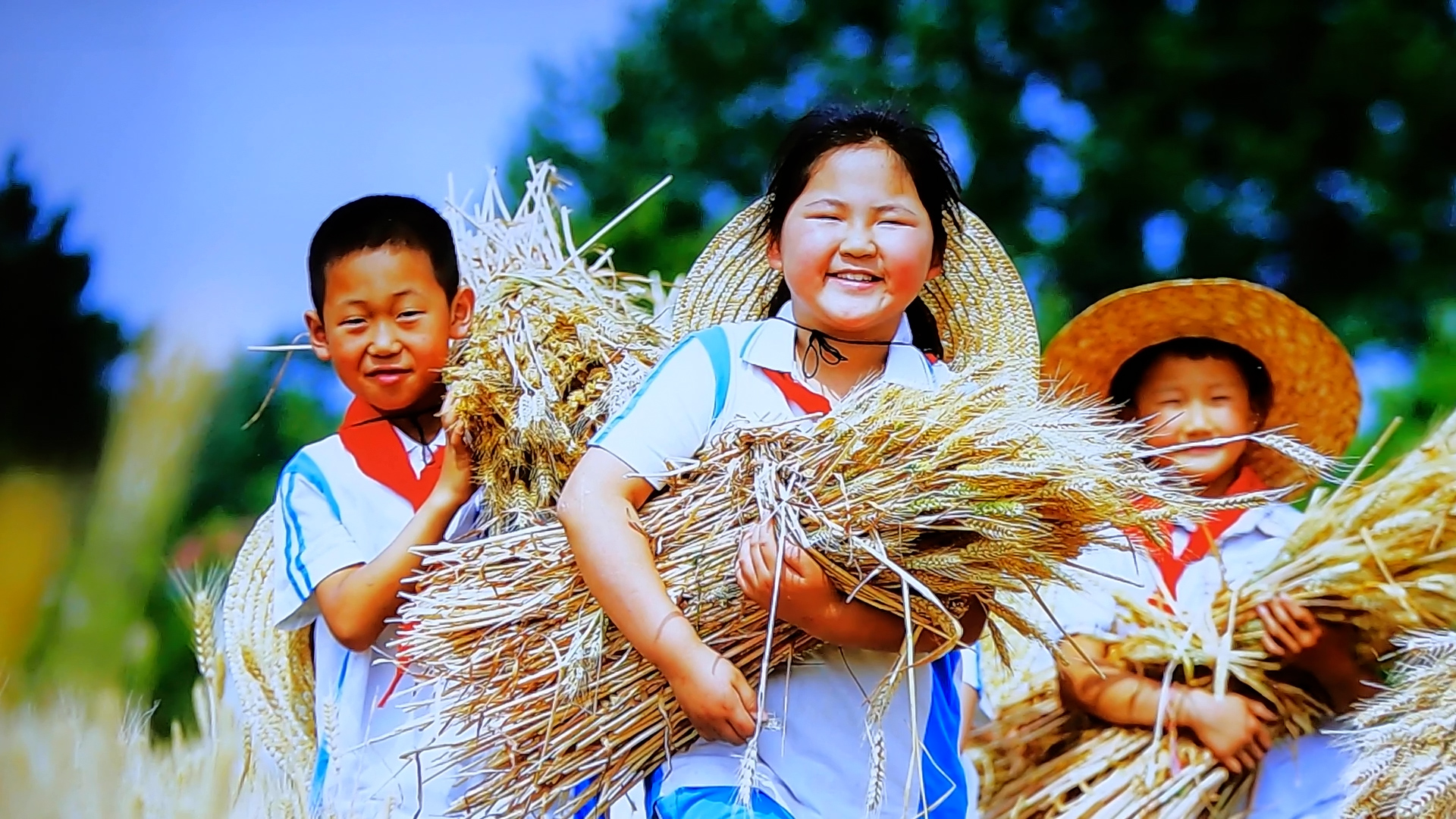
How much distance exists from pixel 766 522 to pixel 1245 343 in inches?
45.1

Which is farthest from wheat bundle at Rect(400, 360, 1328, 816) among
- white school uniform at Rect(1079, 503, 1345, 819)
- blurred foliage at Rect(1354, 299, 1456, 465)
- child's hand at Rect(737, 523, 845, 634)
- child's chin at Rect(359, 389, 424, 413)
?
blurred foliage at Rect(1354, 299, 1456, 465)

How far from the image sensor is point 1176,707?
85.8 inches

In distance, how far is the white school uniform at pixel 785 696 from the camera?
66.2 inches

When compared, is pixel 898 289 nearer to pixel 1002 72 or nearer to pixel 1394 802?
pixel 1394 802

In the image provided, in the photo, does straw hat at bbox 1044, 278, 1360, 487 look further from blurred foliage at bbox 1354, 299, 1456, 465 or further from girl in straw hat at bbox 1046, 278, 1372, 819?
blurred foliage at bbox 1354, 299, 1456, 465

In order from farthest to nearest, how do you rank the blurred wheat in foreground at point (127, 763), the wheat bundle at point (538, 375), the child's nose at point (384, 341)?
1. the blurred wheat in foreground at point (127, 763)
2. the child's nose at point (384, 341)
3. the wheat bundle at point (538, 375)

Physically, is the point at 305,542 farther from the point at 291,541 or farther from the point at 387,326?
the point at 387,326

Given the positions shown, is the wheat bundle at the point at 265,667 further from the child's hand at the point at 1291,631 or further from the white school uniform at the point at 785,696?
the child's hand at the point at 1291,631

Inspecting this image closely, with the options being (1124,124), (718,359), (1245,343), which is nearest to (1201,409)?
(1245,343)

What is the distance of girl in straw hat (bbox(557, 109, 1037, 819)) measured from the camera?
1.61 meters

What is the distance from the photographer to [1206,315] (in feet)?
7.77

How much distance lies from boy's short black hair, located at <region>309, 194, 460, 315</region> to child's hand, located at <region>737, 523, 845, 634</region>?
715 mm

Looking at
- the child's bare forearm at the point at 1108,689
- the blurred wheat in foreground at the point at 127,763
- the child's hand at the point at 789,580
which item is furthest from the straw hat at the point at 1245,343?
the blurred wheat in foreground at the point at 127,763

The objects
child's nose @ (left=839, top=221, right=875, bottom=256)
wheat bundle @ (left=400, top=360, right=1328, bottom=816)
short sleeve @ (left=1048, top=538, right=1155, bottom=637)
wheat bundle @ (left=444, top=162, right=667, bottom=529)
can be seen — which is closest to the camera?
wheat bundle @ (left=400, top=360, right=1328, bottom=816)
